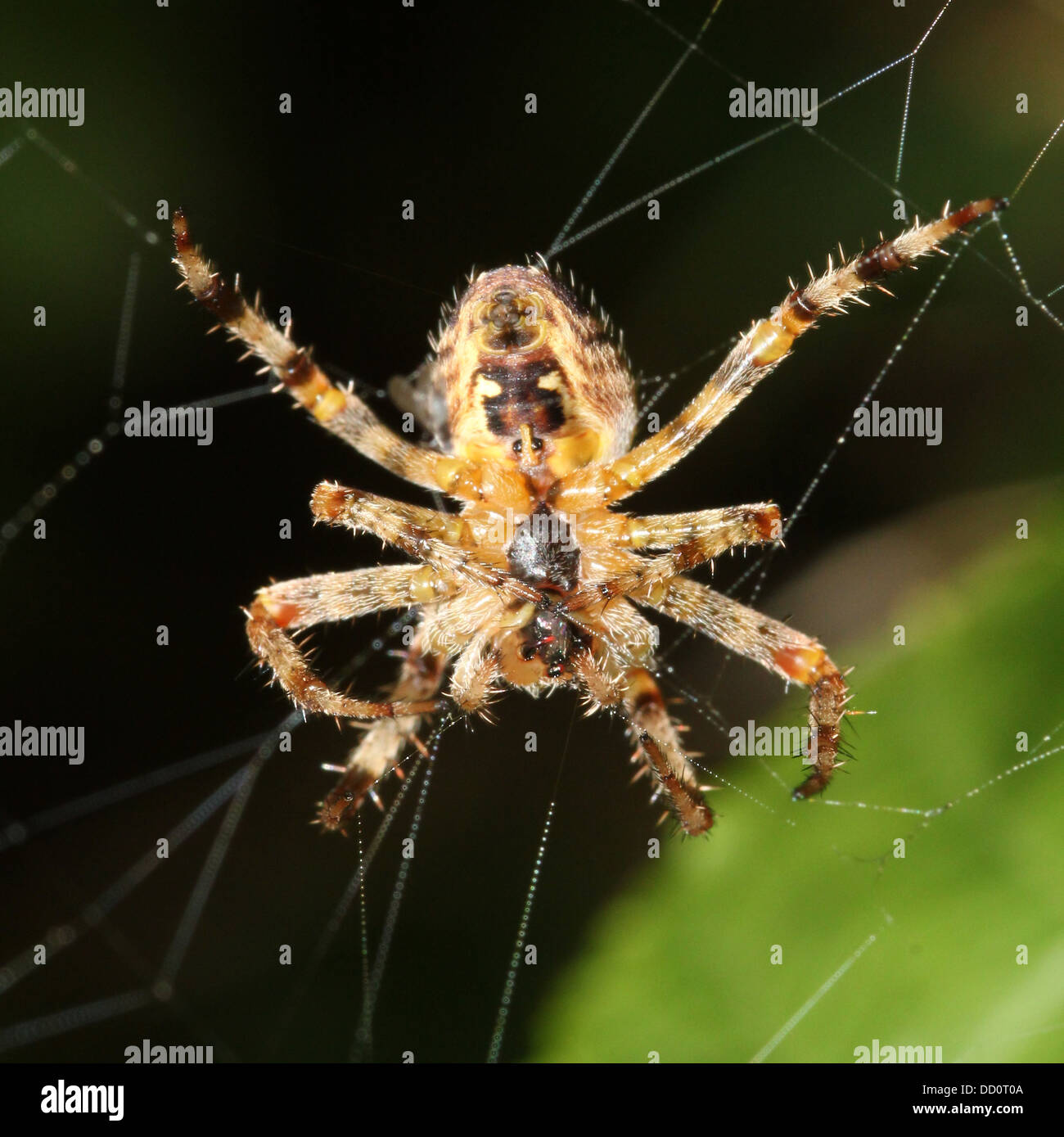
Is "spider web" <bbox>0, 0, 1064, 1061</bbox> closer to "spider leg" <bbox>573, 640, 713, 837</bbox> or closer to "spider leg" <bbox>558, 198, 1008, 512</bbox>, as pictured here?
"spider leg" <bbox>573, 640, 713, 837</bbox>

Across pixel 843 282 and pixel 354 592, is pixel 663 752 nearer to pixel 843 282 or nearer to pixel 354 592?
pixel 354 592

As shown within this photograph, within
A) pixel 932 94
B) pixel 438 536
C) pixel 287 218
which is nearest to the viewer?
pixel 438 536

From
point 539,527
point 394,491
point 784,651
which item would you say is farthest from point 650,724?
point 394,491

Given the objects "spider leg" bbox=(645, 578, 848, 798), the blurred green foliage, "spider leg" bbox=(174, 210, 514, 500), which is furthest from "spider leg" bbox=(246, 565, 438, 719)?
the blurred green foliage
